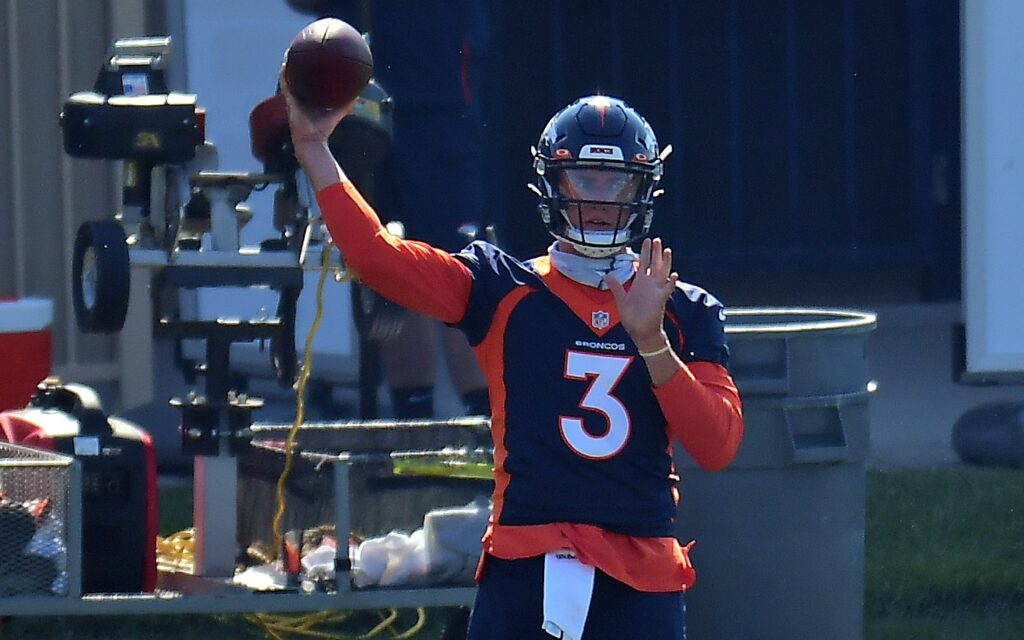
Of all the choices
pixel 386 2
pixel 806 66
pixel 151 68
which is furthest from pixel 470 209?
pixel 806 66

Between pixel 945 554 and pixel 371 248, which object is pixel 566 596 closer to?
pixel 371 248

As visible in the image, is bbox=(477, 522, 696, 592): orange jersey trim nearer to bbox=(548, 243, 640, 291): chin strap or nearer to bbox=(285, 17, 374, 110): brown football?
bbox=(548, 243, 640, 291): chin strap

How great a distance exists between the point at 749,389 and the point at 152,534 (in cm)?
134

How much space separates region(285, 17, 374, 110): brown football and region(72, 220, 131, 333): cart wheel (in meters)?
0.79

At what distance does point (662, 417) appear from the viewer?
3023 millimetres

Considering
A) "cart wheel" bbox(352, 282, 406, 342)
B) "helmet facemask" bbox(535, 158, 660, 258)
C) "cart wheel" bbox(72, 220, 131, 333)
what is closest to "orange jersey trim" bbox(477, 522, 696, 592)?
"helmet facemask" bbox(535, 158, 660, 258)

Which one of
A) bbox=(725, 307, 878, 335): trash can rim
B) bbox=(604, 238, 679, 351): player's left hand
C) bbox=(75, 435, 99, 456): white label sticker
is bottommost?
bbox=(75, 435, 99, 456): white label sticker

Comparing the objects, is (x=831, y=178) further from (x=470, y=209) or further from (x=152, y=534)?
(x=152, y=534)

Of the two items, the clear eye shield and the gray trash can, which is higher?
the clear eye shield

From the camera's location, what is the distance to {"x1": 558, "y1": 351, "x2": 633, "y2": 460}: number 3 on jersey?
298 cm

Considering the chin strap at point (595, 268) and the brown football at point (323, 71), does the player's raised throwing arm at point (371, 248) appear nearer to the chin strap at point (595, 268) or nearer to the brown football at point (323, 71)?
the brown football at point (323, 71)

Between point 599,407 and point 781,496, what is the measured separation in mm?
1030

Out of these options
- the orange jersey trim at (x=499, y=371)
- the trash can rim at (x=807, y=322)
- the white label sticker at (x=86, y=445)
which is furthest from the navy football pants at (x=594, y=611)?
the white label sticker at (x=86, y=445)

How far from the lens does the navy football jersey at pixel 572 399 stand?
2.99 m
